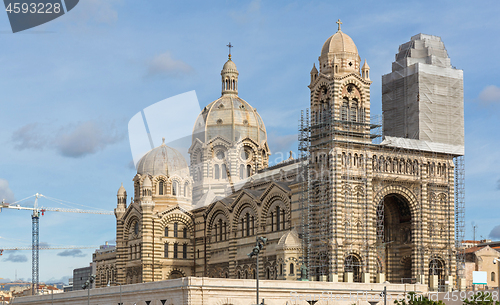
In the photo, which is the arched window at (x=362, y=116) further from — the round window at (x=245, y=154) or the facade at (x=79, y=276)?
the facade at (x=79, y=276)

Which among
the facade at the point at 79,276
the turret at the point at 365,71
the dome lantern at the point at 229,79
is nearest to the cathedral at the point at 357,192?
the turret at the point at 365,71

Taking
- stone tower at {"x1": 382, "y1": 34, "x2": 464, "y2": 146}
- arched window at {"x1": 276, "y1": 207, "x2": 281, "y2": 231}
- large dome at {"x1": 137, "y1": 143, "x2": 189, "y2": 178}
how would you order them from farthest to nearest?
large dome at {"x1": 137, "y1": 143, "x2": 189, "y2": 178} < arched window at {"x1": 276, "y1": 207, "x2": 281, "y2": 231} < stone tower at {"x1": 382, "y1": 34, "x2": 464, "y2": 146}

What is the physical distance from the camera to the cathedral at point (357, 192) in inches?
2569

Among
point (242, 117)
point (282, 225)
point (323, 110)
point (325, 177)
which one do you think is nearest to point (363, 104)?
point (323, 110)

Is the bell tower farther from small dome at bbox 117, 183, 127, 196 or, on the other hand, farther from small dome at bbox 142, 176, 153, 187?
small dome at bbox 117, 183, 127, 196

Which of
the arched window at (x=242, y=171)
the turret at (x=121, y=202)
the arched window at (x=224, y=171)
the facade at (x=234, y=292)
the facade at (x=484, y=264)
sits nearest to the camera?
the facade at (x=234, y=292)

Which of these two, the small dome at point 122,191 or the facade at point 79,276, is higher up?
the small dome at point 122,191

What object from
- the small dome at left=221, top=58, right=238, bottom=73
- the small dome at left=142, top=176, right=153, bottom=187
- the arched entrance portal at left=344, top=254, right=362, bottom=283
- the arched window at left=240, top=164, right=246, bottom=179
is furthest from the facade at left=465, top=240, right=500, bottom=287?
the small dome at left=221, top=58, right=238, bottom=73

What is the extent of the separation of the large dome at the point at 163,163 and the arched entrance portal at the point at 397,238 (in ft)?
94.6

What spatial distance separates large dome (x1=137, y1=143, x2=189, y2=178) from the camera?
90.4 metres

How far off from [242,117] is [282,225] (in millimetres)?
25901

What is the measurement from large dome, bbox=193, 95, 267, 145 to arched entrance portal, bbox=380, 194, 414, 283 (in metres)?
26.5

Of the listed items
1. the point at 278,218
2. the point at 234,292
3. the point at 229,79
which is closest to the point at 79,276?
the point at 229,79

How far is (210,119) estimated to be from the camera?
94.1 meters
